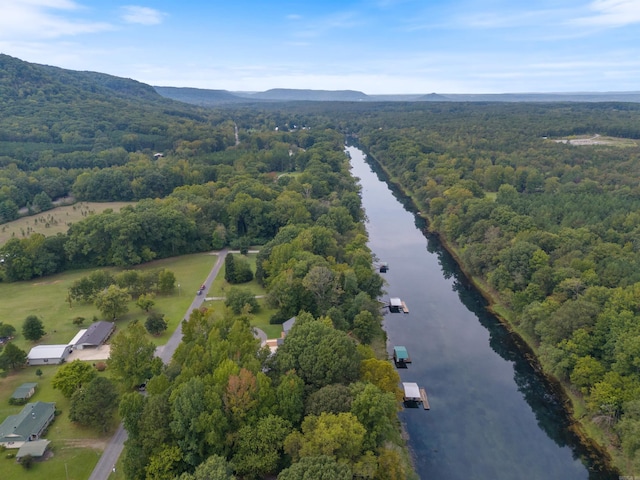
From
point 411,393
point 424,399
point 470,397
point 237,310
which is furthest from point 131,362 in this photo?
point 470,397

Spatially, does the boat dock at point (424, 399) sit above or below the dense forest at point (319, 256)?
below

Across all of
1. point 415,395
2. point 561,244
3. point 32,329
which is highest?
point 561,244

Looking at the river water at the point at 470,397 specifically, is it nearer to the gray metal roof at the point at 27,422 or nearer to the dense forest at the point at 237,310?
the dense forest at the point at 237,310

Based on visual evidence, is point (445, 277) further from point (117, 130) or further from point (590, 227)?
point (117, 130)

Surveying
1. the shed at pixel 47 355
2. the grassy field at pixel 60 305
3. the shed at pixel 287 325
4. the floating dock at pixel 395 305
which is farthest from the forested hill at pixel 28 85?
the floating dock at pixel 395 305

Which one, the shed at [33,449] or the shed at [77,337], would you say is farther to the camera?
the shed at [77,337]

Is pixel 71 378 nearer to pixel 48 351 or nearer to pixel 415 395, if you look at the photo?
pixel 48 351
